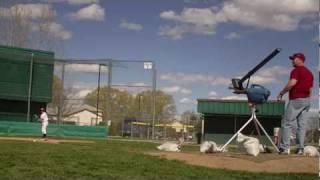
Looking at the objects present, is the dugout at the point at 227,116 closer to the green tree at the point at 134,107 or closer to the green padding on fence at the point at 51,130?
the green tree at the point at 134,107

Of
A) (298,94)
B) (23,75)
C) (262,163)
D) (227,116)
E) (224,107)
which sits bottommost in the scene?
(262,163)

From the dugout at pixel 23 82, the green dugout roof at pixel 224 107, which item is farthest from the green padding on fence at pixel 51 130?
the green dugout roof at pixel 224 107

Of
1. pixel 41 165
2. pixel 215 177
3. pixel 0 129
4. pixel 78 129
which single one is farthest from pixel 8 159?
pixel 78 129

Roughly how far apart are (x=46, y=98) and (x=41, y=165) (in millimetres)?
38193

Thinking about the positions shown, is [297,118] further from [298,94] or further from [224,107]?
[224,107]

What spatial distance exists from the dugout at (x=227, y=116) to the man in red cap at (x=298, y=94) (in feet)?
120

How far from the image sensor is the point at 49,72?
4862cm

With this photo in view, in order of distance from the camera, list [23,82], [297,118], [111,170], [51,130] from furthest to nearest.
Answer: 1. [23,82]
2. [51,130]
3. [297,118]
4. [111,170]

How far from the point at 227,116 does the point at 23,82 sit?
17.4m

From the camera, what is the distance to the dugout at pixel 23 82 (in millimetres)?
46225

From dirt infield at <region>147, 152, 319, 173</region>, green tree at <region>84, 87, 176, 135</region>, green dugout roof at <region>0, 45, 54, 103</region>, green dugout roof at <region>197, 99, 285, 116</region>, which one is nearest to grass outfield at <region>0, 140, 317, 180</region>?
dirt infield at <region>147, 152, 319, 173</region>

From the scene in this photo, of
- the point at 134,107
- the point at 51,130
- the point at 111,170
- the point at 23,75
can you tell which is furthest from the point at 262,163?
the point at 134,107

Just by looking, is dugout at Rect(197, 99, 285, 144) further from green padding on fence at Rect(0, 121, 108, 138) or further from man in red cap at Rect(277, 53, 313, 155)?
man in red cap at Rect(277, 53, 313, 155)

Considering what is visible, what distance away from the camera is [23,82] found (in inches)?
1863
